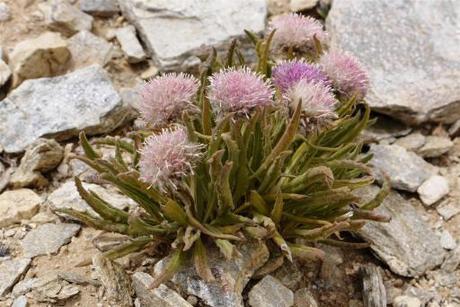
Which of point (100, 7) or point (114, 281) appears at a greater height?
point (100, 7)

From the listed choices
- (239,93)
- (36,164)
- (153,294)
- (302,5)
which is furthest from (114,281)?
(302,5)

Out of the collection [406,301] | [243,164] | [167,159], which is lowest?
[406,301]

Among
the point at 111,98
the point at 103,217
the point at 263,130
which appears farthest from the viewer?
the point at 111,98

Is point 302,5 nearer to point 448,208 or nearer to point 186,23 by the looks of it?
point 186,23

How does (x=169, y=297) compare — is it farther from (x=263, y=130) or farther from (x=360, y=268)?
(x=360, y=268)

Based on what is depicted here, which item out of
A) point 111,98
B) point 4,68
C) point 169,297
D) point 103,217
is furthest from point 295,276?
point 4,68

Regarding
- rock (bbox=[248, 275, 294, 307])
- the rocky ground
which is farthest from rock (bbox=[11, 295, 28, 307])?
rock (bbox=[248, 275, 294, 307])
